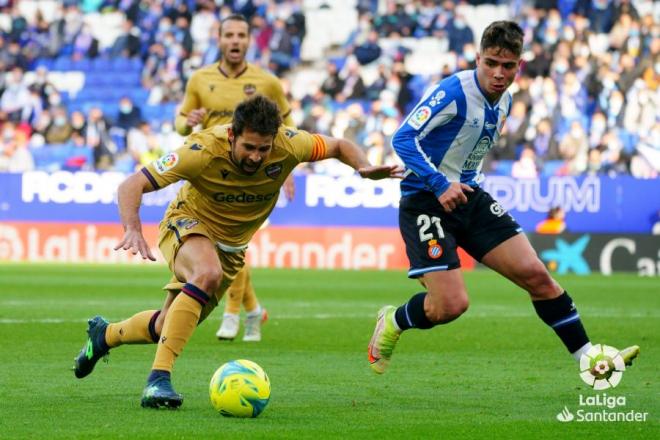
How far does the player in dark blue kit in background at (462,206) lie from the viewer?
7.61 meters

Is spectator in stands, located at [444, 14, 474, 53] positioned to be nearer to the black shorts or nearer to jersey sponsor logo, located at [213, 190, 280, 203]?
the black shorts

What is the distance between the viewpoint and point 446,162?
25.8 feet

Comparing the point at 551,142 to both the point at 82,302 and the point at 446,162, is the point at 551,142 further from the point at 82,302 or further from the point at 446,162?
the point at 446,162

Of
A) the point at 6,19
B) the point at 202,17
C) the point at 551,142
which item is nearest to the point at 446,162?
the point at 551,142

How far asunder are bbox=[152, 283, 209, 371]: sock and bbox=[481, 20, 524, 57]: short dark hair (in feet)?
7.20

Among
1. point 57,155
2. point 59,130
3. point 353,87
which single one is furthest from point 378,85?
point 57,155

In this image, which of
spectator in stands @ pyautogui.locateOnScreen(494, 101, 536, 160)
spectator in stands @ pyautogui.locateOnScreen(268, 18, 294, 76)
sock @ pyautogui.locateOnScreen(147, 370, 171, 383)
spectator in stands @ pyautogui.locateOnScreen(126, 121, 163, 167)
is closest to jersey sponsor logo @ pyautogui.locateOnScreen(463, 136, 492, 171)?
sock @ pyautogui.locateOnScreen(147, 370, 171, 383)

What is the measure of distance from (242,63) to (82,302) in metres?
4.58

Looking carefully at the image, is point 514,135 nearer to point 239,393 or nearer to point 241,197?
point 241,197

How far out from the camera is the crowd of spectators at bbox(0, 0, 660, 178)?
25.6 m

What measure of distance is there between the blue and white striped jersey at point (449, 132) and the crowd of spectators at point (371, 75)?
16599 millimetres

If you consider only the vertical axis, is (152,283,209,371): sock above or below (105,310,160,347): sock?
above

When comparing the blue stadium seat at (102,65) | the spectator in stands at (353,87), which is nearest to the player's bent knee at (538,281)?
the spectator in stands at (353,87)

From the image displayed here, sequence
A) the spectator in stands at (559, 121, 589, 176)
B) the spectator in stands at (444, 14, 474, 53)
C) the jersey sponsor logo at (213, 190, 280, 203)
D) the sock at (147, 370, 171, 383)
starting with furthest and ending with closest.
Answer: the spectator in stands at (444, 14, 474, 53)
the spectator in stands at (559, 121, 589, 176)
the jersey sponsor logo at (213, 190, 280, 203)
the sock at (147, 370, 171, 383)
